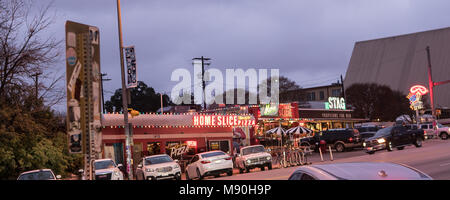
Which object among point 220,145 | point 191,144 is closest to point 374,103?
point 220,145

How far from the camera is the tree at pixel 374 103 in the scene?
262ft

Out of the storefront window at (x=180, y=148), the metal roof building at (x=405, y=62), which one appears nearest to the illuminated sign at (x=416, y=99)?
the storefront window at (x=180, y=148)

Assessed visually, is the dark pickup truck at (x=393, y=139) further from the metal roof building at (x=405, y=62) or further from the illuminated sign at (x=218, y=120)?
the metal roof building at (x=405, y=62)

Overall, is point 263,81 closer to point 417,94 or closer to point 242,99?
point 242,99

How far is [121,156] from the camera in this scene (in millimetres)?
35719

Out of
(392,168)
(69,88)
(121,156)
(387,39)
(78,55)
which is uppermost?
(387,39)

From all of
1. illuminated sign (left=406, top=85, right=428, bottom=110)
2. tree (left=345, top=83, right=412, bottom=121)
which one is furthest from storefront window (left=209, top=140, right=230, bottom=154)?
tree (left=345, top=83, right=412, bottom=121)

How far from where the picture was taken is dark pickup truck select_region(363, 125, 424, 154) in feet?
120

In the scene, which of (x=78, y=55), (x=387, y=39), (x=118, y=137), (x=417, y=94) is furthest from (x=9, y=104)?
(x=387, y=39)

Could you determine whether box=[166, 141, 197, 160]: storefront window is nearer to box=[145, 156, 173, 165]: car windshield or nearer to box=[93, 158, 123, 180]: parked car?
box=[145, 156, 173, 165]: car windshield

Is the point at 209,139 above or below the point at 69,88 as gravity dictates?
below

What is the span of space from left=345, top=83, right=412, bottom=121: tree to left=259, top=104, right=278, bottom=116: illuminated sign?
93.8 feet
